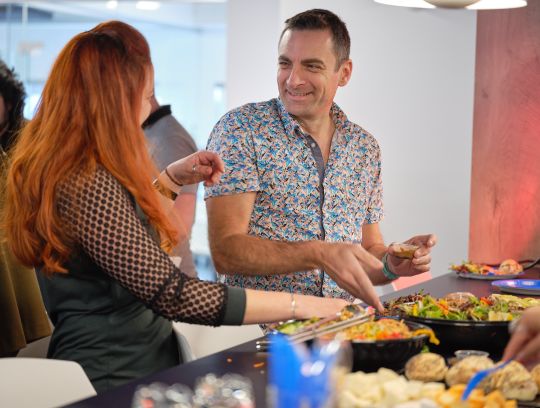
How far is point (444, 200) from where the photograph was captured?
5504 mm

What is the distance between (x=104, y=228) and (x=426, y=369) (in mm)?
804

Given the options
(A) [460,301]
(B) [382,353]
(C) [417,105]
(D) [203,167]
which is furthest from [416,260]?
(C) [417,105]

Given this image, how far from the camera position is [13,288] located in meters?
3.18

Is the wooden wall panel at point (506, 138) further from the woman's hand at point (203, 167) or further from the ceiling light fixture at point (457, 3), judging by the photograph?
the woman's hand at point (203, 167)

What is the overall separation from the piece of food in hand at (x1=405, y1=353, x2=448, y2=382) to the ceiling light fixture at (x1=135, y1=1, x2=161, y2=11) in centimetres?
750

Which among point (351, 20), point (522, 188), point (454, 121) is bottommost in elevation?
point (522, 188)

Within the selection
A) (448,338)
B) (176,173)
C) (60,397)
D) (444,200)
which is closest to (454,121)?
(444,200)

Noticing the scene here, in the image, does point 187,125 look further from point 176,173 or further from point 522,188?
point 176,173

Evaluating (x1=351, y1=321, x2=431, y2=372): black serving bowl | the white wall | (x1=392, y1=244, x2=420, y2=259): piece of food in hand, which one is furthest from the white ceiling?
(x1=351, y1=321, x2=431, y2=372): black serving bowl

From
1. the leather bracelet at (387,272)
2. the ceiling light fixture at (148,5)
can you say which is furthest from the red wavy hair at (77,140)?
the ceiling light fixture at (148,5)

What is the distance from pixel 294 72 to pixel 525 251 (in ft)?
6.64

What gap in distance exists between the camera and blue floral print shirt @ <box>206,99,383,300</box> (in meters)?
3.13

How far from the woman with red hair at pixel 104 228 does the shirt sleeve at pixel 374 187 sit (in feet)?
4.11

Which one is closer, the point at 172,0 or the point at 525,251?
the point at 525,251
